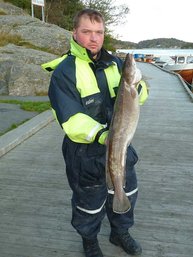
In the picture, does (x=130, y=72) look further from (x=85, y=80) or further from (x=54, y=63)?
(x=54, y=63)

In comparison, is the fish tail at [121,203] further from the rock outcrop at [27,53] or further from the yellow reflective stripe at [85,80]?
the rock outcrop at [27,53]

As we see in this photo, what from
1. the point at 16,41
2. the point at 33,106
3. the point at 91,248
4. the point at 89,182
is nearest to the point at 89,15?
the point at 89,182

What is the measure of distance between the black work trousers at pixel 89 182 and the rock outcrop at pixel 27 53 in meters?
9.81

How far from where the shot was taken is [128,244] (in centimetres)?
331

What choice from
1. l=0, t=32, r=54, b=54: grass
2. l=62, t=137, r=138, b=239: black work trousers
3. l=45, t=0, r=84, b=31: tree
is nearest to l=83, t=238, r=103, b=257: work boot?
l=62, t=137, r=138, b=239: black work trousers

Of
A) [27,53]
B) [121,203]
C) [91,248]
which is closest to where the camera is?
[121,203]

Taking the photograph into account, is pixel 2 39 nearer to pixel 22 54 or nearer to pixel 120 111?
pixel 22 54

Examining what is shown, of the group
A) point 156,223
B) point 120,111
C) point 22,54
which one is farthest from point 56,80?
point 22,54

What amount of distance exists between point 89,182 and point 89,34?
1.13 meters

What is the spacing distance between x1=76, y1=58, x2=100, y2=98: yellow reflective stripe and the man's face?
0.13 m

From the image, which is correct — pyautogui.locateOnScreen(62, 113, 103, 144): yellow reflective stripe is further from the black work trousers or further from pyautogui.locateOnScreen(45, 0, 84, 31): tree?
pyautogui.locateOnScreen(45, 0, 84, 31): tree

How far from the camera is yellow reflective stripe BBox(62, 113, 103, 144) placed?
266cm

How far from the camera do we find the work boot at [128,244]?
10.8 ft

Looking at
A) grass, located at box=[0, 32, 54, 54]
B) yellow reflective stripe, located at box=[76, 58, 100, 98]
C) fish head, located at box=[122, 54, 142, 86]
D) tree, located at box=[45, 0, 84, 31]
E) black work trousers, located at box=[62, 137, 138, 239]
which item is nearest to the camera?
fish head, located at box=[122, 54, 142, 86]
